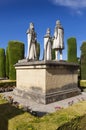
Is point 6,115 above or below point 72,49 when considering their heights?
below

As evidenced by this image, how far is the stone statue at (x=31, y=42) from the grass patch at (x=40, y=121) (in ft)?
26.8

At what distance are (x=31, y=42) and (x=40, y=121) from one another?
31.0ft

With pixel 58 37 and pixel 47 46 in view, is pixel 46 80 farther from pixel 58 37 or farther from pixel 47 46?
pixel 58 37

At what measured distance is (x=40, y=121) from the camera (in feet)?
16.2

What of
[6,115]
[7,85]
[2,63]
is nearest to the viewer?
[6,115]

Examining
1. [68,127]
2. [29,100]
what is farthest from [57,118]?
[29,100]

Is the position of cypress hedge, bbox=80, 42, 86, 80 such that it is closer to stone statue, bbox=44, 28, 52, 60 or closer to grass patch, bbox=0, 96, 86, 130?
stone statue, bbox=44, 28, 52, 60

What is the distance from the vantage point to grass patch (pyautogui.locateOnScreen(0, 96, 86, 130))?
4.57 m

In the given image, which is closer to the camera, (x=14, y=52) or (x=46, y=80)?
(x=46, y=80)

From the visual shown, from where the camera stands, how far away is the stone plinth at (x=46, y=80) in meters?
11.5

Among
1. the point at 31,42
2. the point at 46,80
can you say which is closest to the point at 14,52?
the point at 31,42

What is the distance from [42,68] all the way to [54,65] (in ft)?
3.05

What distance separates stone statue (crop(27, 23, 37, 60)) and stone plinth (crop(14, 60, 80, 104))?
0.78m

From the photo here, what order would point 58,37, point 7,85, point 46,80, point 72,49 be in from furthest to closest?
point 72,49 → point 7,85 → point 58,37 → point 46,80
